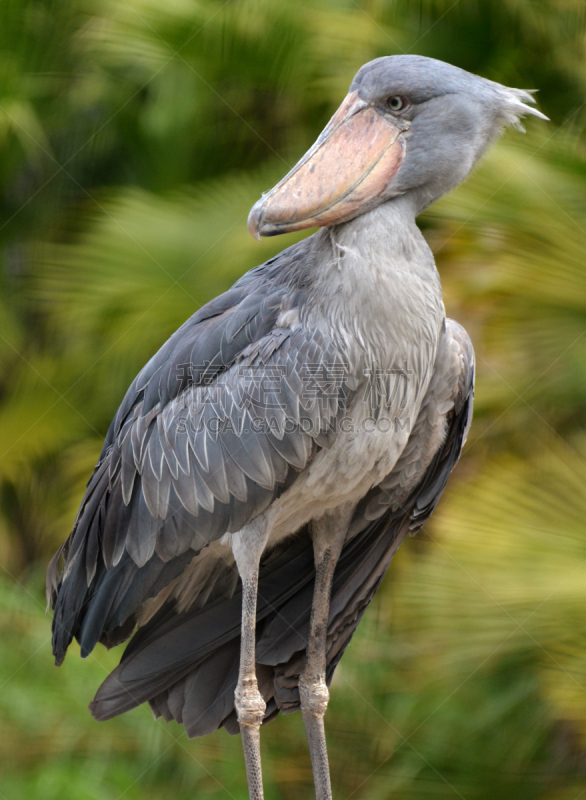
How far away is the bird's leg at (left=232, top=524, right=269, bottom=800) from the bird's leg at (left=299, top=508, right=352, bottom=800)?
19 centimetres

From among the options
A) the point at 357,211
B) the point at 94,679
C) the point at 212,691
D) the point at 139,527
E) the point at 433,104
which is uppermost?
the point at 433,104

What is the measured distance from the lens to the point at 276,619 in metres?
2.60

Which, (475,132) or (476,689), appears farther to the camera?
(476,689)

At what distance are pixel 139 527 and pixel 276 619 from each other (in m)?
0.51

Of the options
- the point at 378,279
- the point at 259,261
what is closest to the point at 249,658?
the point at 378,279

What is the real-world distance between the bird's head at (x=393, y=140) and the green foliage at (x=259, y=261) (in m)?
1.33

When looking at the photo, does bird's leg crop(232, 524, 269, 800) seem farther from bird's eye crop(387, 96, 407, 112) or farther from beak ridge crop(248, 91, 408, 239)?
bird's eye crop(387, 96, 407, 112)

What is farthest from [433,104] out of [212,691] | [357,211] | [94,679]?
[94,679]

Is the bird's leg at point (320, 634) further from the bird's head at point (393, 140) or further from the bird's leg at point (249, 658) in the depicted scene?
the bird's head at point (393, 140)

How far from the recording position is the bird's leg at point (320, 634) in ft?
8.07

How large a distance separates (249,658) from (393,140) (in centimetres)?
131

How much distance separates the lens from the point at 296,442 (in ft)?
7.09

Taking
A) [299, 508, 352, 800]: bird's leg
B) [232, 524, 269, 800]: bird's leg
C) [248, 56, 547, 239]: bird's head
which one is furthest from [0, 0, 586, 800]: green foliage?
[248, 56, 547, 239]: bird's head

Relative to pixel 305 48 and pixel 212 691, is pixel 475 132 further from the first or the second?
pixel 305 48
